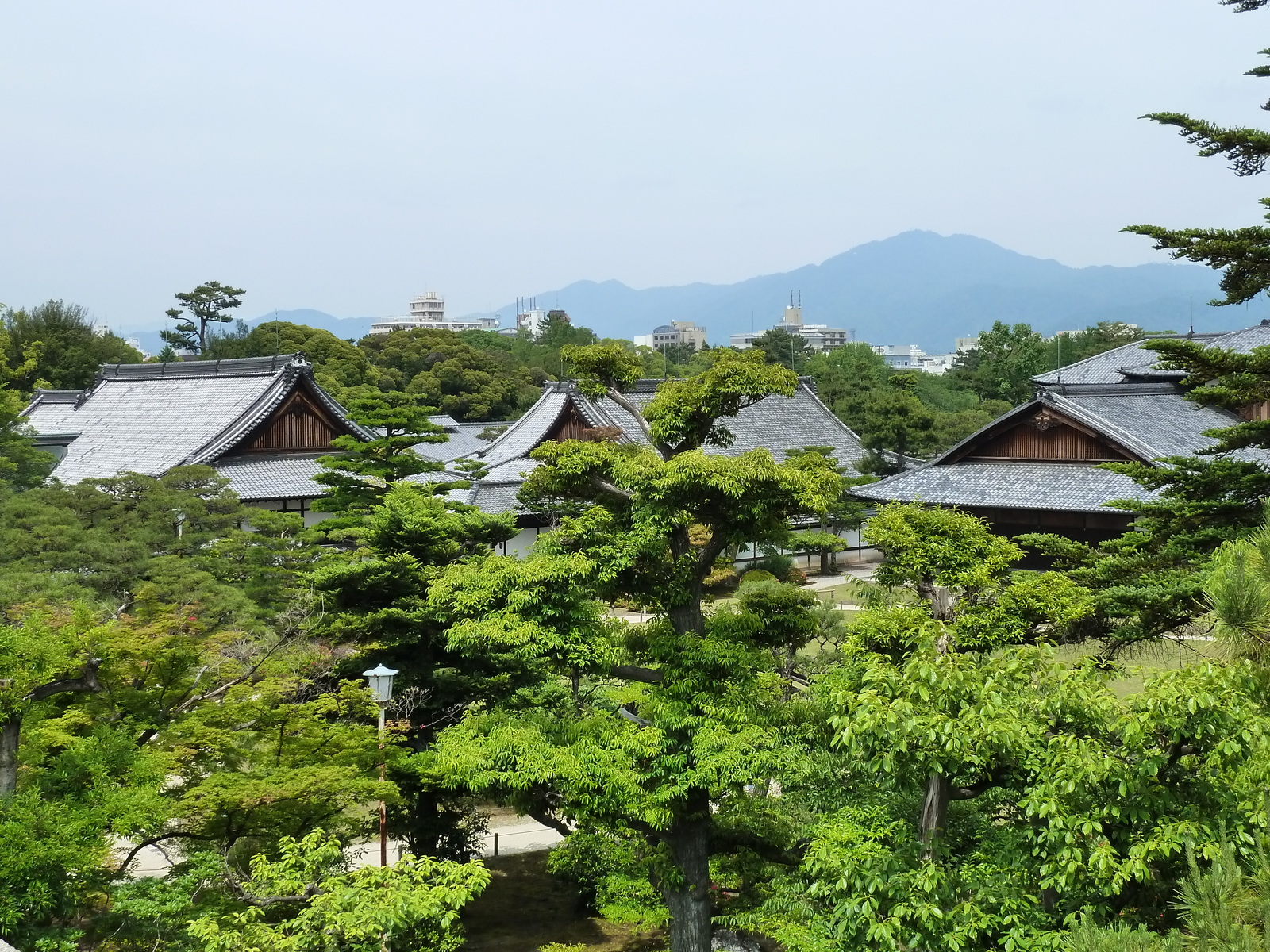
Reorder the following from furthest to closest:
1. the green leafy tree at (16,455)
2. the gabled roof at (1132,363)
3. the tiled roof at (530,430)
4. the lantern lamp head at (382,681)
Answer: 1. the tiled roof at (530,430)
2. the gabled roof at (1132,363)
3. the green leafy tree at (16,455)
4. the lantern lamp head at (382,681)

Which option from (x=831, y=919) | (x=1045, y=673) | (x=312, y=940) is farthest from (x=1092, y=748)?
(x=312, y=940)

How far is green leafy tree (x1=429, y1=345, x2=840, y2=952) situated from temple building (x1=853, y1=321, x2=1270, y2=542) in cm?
1578

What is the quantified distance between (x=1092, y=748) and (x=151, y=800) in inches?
287

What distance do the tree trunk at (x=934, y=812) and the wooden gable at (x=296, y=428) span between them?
24.5 meters

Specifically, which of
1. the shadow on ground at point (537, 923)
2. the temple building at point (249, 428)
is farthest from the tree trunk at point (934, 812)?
the temple building at point (249, 428)

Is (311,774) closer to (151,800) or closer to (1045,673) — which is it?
(151,800)

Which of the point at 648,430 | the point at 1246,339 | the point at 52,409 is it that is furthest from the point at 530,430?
the point at 648,430

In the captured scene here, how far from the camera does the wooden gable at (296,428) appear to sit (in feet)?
94.5

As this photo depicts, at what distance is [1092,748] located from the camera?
665cm

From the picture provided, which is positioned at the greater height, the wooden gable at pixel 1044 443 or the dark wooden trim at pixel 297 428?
the dark wooden trim at pixel 297 428

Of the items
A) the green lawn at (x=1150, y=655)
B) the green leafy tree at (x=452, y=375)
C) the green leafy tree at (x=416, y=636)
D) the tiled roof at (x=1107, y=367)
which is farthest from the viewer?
the green leafy tree at (x=452, y=375)

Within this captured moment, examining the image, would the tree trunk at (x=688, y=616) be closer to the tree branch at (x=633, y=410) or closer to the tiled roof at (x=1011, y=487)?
the tree branch at (x=633, y=410)

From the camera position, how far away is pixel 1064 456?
27438 millimetres

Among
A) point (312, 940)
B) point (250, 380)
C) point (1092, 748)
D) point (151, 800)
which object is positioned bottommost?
point (312, 940)
